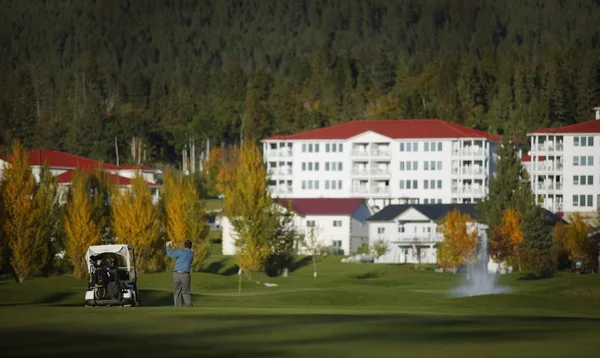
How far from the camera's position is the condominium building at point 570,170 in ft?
453

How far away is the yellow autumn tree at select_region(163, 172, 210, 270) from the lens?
8738cm

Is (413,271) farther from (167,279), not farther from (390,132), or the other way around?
(390,132)

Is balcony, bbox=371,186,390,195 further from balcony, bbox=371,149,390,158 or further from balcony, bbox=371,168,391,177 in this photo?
balcony, bbox=371,149,390,158

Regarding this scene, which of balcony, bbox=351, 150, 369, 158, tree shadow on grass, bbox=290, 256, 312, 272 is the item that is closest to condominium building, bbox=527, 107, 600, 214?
balcony, bbox=351, 150, 369, 158

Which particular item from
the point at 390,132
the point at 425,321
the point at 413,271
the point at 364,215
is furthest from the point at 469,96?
the point at 425,321

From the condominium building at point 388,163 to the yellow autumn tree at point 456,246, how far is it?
39094mm

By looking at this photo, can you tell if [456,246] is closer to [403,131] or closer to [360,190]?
[360,190]

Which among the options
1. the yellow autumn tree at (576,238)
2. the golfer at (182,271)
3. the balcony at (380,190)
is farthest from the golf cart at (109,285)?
the balcony at (380,190)

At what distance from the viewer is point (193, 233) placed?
88.4m

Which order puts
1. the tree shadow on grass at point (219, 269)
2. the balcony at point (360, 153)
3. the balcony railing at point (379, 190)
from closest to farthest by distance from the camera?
1. the tree shadow on grass at point (219, 269)
2. the balcony railing at point (379, 190)
3. the balcony at point (360, 153)

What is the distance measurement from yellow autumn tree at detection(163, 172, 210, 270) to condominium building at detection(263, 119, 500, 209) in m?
57.8

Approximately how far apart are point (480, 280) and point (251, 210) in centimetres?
1576

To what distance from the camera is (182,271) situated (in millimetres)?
29859

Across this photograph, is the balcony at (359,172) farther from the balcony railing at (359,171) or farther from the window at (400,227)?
the window at (400,227)
